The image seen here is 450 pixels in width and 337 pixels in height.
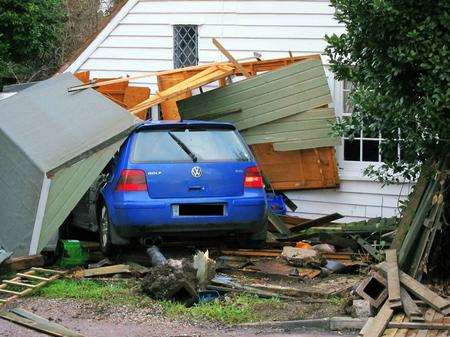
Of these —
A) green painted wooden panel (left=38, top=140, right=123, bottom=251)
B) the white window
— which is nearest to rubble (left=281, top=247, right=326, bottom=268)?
green painted wooden panel (left=38, top=140, right=123, bottom=251)

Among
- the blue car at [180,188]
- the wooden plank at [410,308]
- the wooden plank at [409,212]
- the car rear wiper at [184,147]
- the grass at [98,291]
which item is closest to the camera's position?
the wooden plank at [410,308]

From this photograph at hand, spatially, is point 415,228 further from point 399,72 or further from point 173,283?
point 173,283

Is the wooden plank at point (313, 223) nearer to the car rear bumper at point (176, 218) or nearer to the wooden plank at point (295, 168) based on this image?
the wooden plank at point (295, 168)

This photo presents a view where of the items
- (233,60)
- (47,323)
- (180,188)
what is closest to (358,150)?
(233,60)

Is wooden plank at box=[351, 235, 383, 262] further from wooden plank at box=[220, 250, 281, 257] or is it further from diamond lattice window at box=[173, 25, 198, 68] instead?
diamond lattice window at box=[173, 25, 198, 68]

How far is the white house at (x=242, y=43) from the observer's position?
13867mm

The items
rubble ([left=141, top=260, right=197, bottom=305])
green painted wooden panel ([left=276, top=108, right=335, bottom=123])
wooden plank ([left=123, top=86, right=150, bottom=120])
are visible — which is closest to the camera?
rubble ([left=141, top=260, right=197, bottom=305])

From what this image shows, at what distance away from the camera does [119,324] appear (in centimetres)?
762

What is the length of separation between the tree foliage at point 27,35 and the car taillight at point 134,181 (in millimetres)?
11465

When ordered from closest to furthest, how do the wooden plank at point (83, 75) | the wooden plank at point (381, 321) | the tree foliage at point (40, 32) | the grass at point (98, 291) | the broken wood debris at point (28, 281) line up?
the wooden plank at point (381, 321) < the grass at point (98, 291) < the broken wood debris at point (28, 281) < the wooden plank at point (83, 75) < the tree foliage at point (40, 32)

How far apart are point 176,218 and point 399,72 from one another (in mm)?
3472

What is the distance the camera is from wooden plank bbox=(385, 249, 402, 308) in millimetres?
7250

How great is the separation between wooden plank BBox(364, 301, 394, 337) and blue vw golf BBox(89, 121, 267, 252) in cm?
323

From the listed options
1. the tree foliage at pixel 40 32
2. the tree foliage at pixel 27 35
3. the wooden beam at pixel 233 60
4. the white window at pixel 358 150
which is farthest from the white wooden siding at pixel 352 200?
the tree foliage at pixel 27 35
